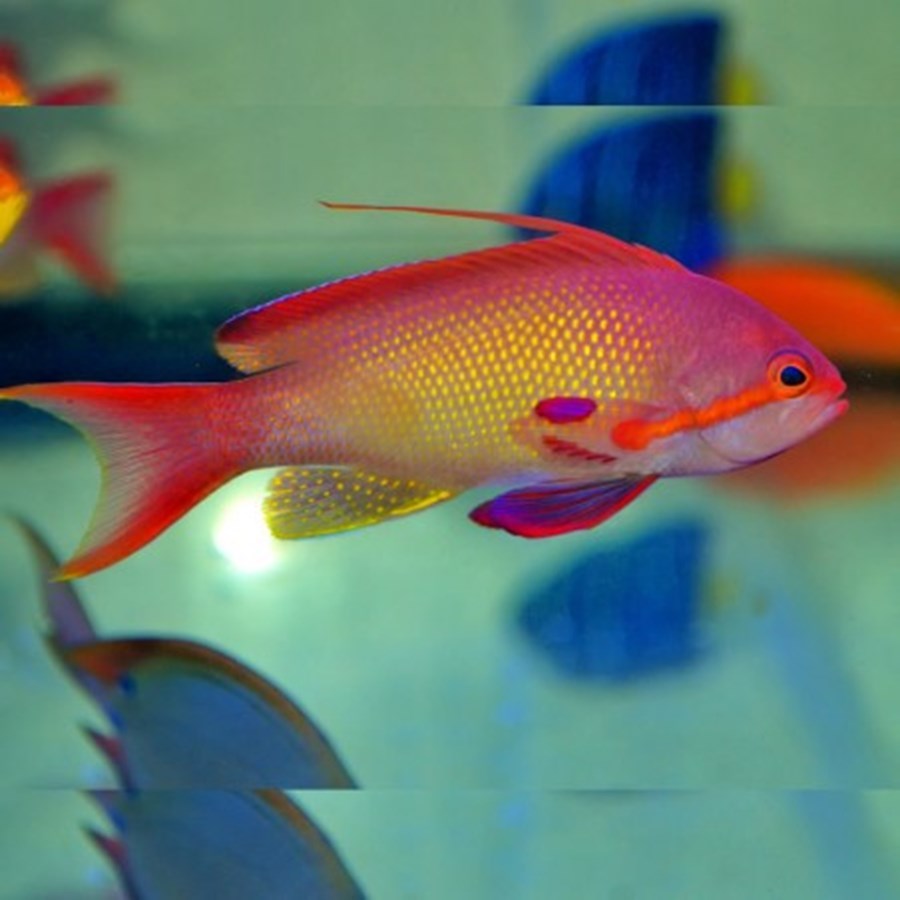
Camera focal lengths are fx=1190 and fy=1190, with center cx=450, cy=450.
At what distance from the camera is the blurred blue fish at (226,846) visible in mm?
1207

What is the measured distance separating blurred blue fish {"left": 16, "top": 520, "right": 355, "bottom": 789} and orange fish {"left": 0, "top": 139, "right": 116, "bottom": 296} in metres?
0.25

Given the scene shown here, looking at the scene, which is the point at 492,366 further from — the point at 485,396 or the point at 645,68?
the point at 645,68

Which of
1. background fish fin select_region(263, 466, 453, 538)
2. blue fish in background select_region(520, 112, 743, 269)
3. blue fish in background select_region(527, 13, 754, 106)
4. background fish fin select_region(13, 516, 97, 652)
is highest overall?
blue fish in background select_region(527, 13, 754, 106)

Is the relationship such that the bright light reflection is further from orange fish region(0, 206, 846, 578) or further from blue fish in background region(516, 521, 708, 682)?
blue fish in background region(516, 521, 708, 682)

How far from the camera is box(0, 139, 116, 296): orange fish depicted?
3.85 feet

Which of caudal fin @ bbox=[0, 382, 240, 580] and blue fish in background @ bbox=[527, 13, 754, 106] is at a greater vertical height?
blue fish in background @ bbox=[527, 13, 754, 106]

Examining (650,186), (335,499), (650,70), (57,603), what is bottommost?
(57,603)

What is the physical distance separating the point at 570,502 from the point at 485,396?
0.12m

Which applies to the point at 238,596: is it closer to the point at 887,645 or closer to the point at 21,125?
the point at 21,125

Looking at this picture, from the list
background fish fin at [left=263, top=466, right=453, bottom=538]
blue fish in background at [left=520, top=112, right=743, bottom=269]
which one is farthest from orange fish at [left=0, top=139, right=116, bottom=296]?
blue fish in background at [left=520, top=112, right=743, bottom=269]

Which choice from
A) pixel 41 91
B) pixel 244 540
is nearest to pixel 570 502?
pixel 244 540

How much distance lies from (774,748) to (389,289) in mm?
594

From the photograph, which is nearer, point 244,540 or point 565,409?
point 565,409

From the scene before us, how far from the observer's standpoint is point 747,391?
38.7 inches
